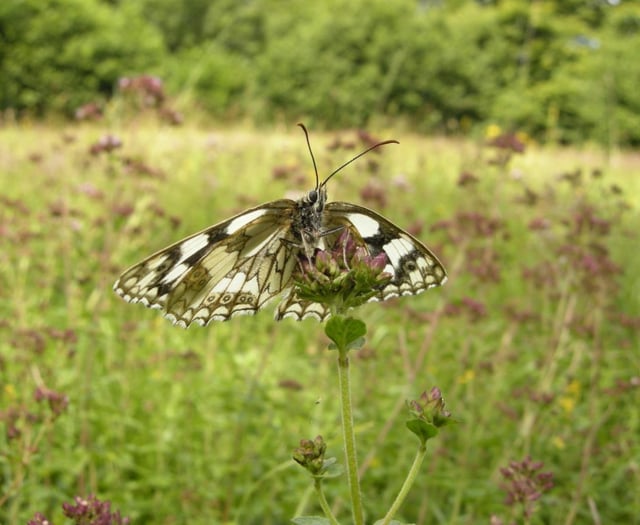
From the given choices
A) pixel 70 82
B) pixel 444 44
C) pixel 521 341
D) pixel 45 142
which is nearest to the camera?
pixel 521 341

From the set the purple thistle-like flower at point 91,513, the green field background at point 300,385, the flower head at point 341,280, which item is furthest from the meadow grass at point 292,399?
the flower head at point 341,280

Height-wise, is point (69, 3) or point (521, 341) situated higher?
point (69, 3)

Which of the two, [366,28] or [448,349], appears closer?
[448,349]

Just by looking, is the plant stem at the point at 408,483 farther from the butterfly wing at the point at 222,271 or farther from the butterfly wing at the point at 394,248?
the butterfly wing at the point at 222,271

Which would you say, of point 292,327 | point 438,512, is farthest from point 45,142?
point 438,512

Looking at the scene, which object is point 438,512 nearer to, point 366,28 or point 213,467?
point 213,467

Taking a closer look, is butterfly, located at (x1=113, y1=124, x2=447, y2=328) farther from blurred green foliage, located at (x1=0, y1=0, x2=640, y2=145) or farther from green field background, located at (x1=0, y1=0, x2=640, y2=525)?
blurred green foliage, located at (x1=0, y1=0, x2=640, y2=145)

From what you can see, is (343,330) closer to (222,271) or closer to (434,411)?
(434,411)
